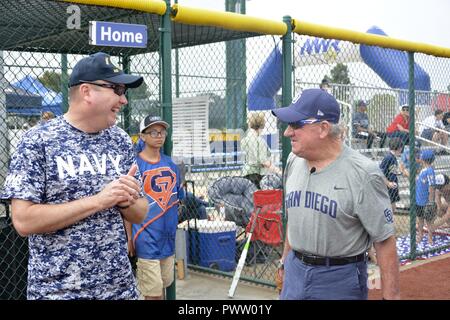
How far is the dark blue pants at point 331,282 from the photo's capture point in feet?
9.80

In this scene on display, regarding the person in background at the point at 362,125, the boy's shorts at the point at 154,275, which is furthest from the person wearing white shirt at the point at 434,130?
the boy's shorts at the point at 154,275

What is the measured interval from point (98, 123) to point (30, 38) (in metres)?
4.07

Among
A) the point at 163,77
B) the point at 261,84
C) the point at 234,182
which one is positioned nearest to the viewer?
the point at 163,77

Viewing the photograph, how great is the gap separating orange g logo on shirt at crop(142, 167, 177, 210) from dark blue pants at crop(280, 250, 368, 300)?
1991 mm

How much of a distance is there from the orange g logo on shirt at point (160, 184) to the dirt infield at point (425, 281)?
2518 millimetres

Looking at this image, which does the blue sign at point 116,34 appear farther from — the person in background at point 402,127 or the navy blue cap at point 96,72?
the person in background at point 402,127

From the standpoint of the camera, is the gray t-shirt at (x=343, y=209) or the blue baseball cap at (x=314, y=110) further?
the blue baseball cap at (x=314, y=110)

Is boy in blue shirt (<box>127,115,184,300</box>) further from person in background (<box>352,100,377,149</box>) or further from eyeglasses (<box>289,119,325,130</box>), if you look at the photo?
person in background (<box>352,100,377,149</box>)

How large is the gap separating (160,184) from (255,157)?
3286 mm

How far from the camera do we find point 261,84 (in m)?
7.01

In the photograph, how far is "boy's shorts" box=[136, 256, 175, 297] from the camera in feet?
15.5

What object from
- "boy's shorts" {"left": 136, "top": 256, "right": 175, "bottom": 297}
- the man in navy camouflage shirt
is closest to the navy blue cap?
the man in navy camouflage shirt
